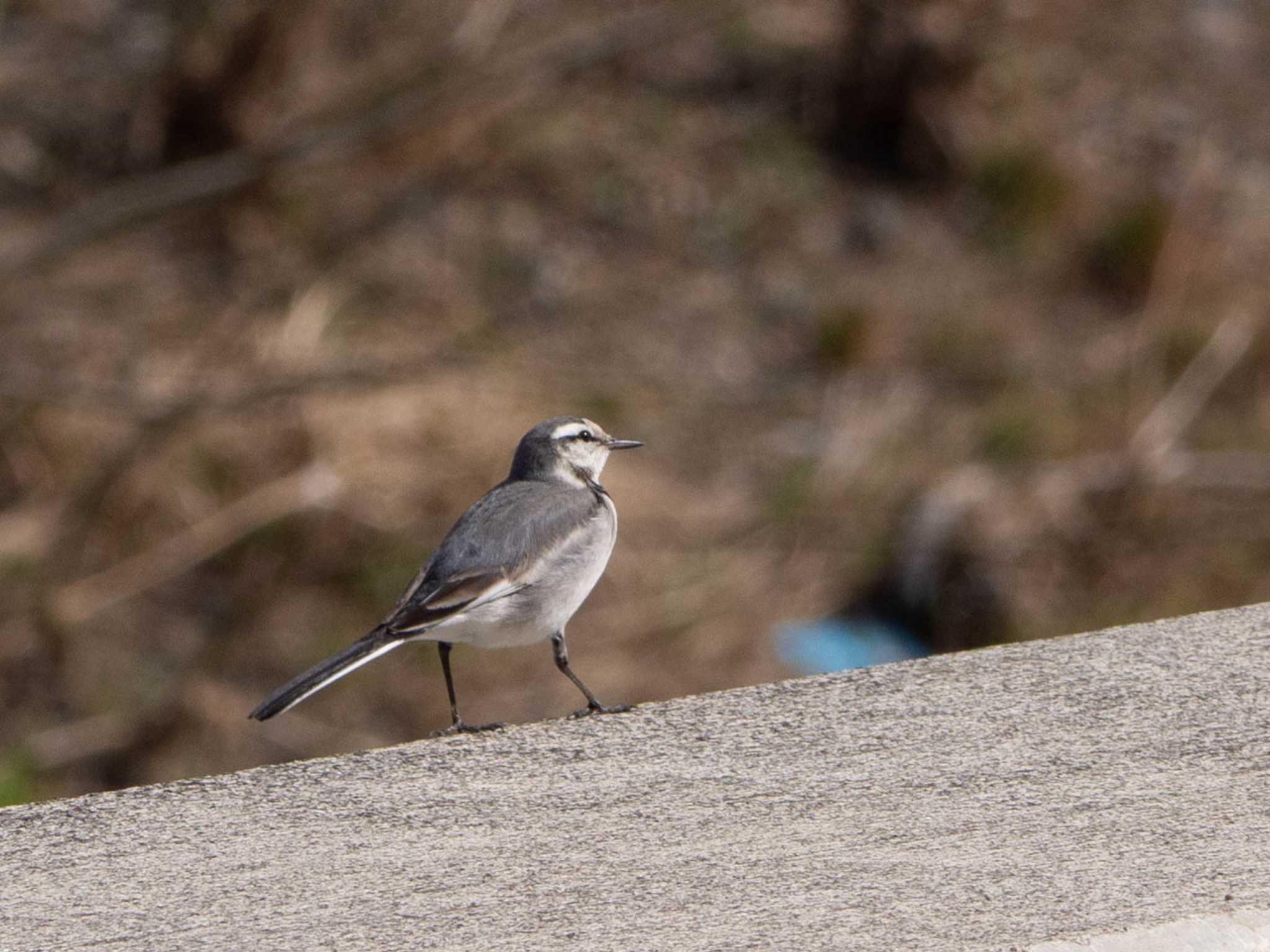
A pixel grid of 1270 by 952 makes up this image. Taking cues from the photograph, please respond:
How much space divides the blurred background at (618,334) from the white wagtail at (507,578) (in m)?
1.92

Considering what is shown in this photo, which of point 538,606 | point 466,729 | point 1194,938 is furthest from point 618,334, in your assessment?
point 1194,938

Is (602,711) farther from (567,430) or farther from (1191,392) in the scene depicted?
(1191,392)

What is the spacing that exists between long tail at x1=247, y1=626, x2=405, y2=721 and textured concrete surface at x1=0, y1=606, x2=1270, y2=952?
323mm

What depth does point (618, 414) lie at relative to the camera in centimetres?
784

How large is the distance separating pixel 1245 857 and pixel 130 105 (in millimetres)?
7629

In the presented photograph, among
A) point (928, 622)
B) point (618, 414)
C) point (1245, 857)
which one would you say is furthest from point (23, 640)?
point (1245, 857)

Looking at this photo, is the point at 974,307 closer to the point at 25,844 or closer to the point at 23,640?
the point at 23,640

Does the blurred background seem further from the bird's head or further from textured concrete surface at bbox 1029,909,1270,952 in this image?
textured concrete surface at bbox 1029,909,1270,952

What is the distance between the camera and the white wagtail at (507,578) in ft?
11.6

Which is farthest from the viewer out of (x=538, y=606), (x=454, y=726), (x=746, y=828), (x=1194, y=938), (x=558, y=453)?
(x=558, y=453)

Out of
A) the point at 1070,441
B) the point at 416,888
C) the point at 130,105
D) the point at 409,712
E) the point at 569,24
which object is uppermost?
the point at 569,24

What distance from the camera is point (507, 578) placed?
3.70 m

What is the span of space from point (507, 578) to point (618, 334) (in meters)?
4.91

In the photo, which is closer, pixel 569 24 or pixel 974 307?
pixel 974 307
